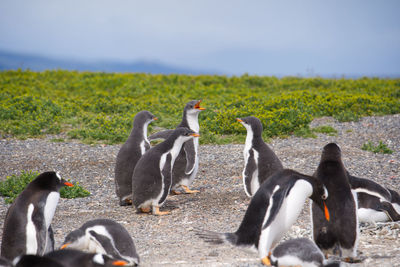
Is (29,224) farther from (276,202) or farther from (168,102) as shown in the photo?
(168,102)

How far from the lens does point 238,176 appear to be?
8500 mm

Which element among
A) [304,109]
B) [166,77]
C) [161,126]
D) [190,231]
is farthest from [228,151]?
[166,77]

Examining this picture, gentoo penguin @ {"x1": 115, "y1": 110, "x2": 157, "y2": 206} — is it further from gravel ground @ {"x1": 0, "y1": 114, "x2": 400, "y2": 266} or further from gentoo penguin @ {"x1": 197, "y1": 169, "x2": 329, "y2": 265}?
gentoo penguin @ {"x1": 197, "y1": 169, "x2": 329, "y2": 265}

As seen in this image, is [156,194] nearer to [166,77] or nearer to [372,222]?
[372,222]

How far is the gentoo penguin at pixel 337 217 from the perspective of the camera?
184 inches

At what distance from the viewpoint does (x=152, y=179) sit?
21.1ft

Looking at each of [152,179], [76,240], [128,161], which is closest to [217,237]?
[76,240]

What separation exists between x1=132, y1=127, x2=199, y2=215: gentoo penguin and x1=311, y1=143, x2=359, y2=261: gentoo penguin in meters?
2.29

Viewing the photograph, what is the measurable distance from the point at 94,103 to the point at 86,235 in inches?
439

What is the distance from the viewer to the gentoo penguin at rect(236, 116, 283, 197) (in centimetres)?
673

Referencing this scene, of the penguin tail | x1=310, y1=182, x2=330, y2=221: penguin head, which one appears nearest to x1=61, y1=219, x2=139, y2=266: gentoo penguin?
the penguin tail

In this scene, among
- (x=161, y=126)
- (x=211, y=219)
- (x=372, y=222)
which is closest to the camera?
(x=372, y=222)

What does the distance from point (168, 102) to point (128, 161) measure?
8772 millimetres

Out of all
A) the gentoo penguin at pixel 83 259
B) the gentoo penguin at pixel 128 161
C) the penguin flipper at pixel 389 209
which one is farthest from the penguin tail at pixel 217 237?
the penguin flipper at pixel 389 209
